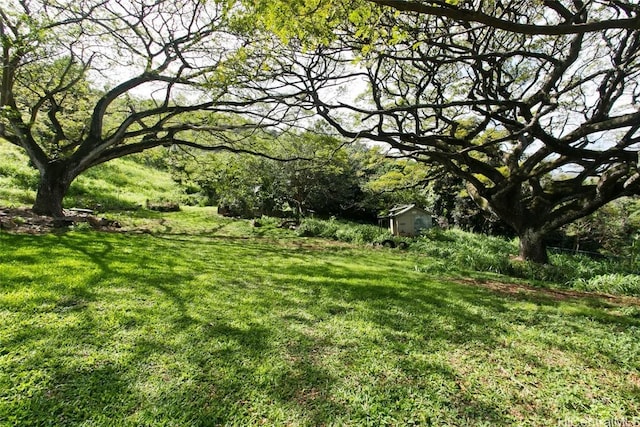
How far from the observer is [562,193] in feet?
27.8

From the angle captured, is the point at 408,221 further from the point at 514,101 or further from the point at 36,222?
the point at 36,222

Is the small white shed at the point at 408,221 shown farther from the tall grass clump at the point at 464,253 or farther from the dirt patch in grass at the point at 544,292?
the dirt patch in grass at the point at 544,292

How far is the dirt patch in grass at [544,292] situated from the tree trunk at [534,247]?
246 centimetres

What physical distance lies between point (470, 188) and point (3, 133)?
48.0 feet

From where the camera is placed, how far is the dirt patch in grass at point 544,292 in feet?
17.4

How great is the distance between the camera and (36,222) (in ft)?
24.8

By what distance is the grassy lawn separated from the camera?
2.09 metres

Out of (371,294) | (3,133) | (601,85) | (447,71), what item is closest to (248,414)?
(371,294)

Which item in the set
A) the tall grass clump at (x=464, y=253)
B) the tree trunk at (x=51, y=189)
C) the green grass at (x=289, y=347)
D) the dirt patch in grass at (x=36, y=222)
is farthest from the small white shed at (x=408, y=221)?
the tree trunk at (x=51, y=189)

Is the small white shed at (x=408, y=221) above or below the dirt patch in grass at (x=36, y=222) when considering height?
above

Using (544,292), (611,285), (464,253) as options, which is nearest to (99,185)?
(464,253)

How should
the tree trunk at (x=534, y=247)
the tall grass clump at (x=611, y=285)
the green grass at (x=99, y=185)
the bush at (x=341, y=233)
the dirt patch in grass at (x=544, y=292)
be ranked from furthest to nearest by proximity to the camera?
the green grass at (x=99, y=185)
the bush at (x=341, y=233)
the tree trunk at (x=534, y=247)
the tall grass clump at (x=611, y=285)
the dirt patch in grass at (x=544, y=292)

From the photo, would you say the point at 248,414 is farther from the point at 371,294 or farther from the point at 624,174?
the point at 624,174

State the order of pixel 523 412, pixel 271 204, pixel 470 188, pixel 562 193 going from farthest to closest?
pixel 271 204
pixel 470 188
pixel 562 193
pixel 523 412
